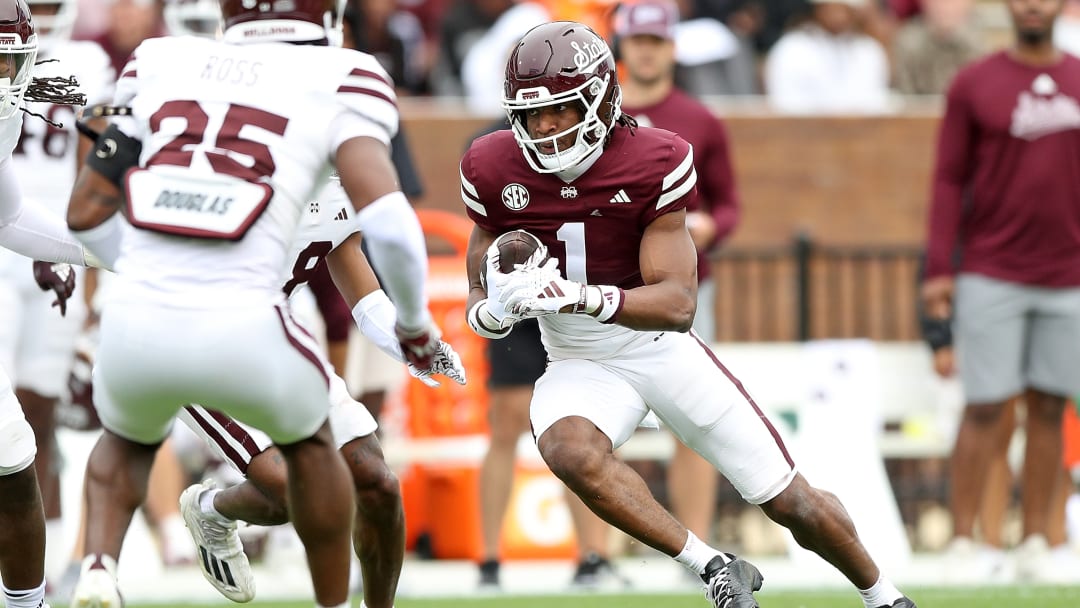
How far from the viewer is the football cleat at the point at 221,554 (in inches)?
215

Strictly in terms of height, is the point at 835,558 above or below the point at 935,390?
above

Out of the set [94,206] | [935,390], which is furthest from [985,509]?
[94,206]

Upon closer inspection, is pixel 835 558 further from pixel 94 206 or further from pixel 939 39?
pixel 939 39

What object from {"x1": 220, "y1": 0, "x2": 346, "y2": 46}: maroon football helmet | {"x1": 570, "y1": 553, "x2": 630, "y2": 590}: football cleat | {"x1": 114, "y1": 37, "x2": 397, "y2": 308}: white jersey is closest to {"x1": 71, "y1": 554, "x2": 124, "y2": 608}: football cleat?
{"x1": 114, "y1": 37, "x2": 397, "y2": 308}: white jersey

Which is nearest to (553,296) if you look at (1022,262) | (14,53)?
(14,53)

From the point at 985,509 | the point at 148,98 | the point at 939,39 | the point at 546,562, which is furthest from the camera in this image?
the point at 939,39

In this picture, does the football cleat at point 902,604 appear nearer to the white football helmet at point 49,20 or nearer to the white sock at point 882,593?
the white sock at point 882,593

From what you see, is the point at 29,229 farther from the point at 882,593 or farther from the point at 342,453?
the point at 882,593

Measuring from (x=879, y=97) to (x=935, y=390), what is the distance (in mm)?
1968

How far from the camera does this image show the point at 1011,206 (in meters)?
7.90

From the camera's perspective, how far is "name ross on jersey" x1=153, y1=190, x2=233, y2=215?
13.9 ft

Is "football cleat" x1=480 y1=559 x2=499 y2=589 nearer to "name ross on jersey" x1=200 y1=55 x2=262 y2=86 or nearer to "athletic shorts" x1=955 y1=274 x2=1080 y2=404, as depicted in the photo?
"athletic shorts" x1=955 y1=274 x2=1080 y2=404

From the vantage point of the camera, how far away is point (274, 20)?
446cm

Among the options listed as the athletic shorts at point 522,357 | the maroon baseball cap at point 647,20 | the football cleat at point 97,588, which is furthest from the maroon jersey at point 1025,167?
the football cleat at point 97,588
